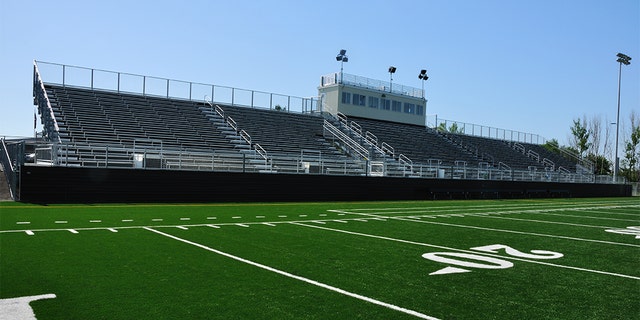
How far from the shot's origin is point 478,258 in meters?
8.12

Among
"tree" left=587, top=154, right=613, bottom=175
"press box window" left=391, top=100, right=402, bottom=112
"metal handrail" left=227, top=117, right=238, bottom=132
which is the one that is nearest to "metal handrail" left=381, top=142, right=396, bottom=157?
"metal handrail" left=227, top=117, right=238, bottom=132

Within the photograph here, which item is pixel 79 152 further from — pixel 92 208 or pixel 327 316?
pixel 327 316

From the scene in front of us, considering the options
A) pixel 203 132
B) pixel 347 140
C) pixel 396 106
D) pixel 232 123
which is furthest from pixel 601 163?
pixel 203 132

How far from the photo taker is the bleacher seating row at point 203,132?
24469mm

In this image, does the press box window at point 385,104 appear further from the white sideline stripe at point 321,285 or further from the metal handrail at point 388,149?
the white sideline stripe at point 321,285

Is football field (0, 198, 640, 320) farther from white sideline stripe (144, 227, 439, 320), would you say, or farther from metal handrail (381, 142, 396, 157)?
metal handrail (381, 142, 396, 157)

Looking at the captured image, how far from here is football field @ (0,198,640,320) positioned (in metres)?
5.06

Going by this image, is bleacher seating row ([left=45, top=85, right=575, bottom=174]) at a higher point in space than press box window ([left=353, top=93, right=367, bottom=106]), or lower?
lower

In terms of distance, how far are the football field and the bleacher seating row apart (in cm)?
1071

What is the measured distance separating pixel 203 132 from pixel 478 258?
2305 centimetres

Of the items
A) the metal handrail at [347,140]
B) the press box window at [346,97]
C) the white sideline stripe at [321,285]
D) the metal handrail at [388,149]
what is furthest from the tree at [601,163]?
the white sideline stripe at [321,285]

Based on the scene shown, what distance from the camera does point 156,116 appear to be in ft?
97.6

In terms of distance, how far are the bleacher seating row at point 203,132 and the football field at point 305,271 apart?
35.1 feet

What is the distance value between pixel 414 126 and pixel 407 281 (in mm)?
43254
